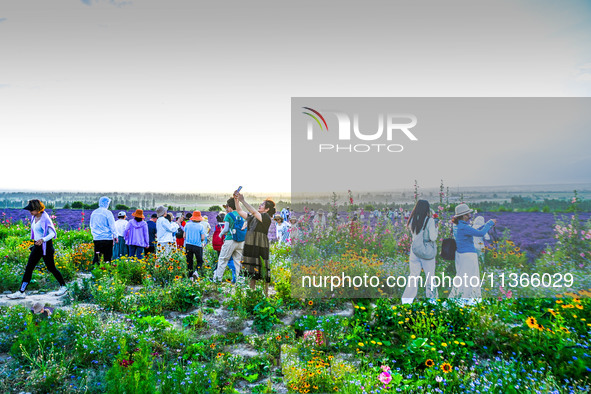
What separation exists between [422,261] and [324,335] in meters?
2.51

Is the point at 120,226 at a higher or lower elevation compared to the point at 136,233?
higher

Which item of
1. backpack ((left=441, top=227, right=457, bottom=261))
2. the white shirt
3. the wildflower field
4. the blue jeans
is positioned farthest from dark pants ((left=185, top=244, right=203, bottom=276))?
backpack ((left=441, top=227, right=457, bottom=261))

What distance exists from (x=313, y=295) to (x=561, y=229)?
511 cm

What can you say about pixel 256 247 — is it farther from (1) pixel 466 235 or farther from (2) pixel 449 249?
(1) pixel 466 235

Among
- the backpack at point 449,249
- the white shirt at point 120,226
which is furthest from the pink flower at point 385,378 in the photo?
the white shirt at point 120,226

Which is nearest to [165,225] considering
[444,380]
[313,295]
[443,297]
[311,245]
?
[311,245]

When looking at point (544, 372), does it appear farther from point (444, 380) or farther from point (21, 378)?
point (21, 378)

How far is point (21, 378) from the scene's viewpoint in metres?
5.04

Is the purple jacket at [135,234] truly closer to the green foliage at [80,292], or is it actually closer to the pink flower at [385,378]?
the green foliage at [80,292]

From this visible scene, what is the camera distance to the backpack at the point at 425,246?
7.10 m

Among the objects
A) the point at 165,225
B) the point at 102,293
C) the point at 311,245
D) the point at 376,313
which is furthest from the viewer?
the point at 165,225

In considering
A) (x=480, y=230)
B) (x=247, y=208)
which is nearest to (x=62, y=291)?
(x=247, y=208)

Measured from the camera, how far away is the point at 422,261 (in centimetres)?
720

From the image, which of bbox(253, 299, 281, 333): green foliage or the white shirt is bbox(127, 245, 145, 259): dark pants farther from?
bbox(253, 299, 281, 333): green foliage
